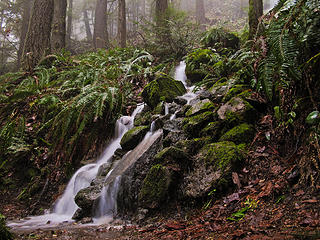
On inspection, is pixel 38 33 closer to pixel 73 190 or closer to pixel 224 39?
pixel 73 190

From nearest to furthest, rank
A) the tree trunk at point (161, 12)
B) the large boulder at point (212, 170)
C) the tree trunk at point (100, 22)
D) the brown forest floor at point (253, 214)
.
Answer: the brown forest floor at point (253, 214), the large boulder at point (212, 170), the tree trunk at point (161, 12), the tree trunk at point (100, 22)

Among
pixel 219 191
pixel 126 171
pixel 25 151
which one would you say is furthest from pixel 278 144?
pixel 25 151

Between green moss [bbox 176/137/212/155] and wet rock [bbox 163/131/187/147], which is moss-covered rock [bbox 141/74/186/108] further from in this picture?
green moss [bbox 176/137/212/155]

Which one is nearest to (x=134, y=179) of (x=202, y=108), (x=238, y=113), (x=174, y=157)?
(x=174, y=157)

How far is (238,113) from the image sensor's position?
10.4ft

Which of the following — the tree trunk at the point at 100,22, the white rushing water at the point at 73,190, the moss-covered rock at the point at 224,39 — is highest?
the tree trunk at the point at 100,22

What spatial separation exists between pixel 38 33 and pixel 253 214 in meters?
8.58

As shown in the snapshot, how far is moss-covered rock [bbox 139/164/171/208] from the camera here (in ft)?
9.26

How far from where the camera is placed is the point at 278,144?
2.48 metres

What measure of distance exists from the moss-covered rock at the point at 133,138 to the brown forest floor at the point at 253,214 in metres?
1.79

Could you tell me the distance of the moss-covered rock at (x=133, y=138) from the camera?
4453 mm

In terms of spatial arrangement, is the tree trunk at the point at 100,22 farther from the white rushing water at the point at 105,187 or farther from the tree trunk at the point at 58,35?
the white rushing water at the point at 105,187

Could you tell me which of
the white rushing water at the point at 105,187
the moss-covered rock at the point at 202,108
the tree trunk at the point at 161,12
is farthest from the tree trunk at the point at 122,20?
the moss-covered rock at the point at 202,108

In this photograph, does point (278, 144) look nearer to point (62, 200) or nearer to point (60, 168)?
point (62, 200)
